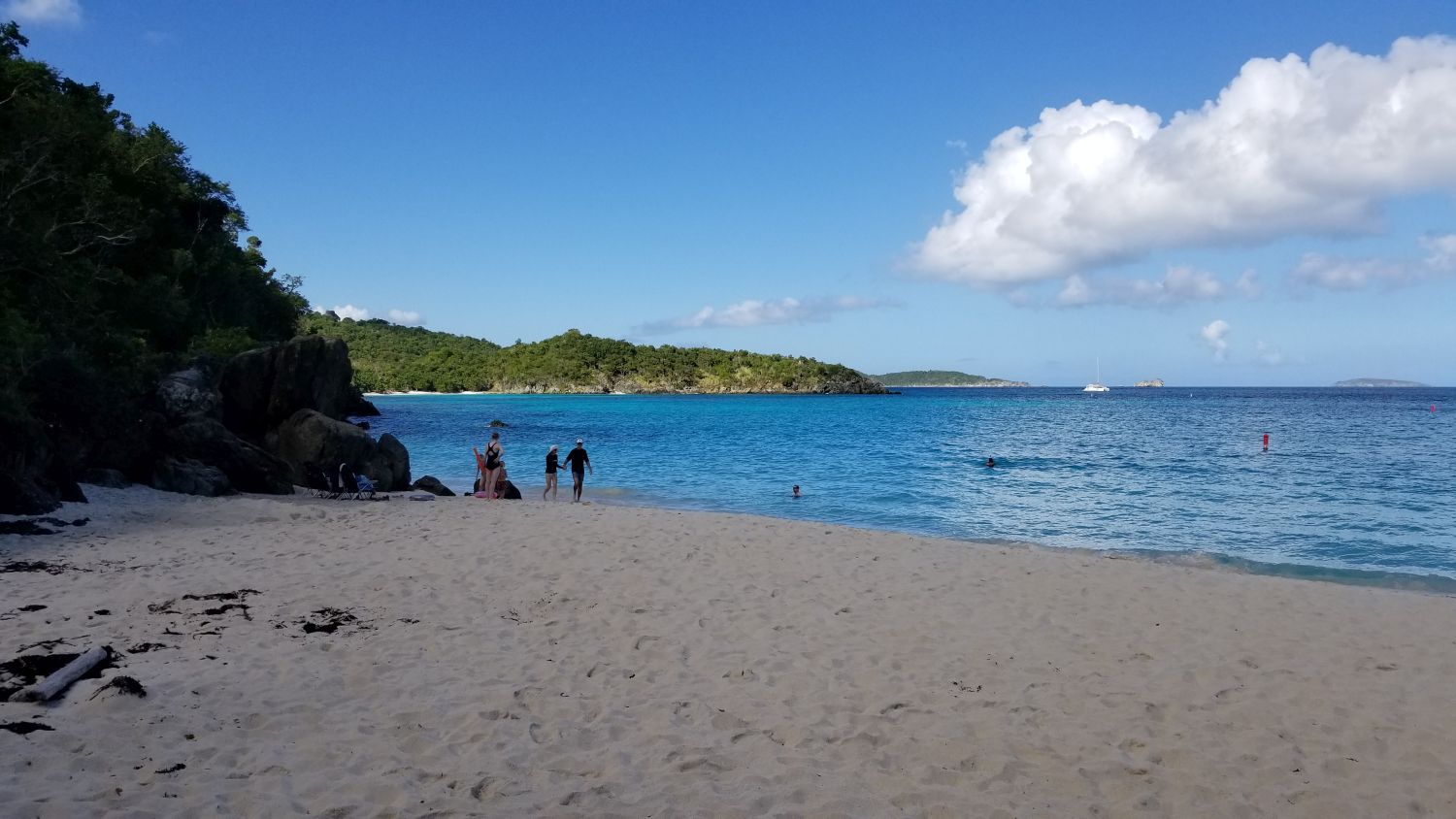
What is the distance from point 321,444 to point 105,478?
6.21m

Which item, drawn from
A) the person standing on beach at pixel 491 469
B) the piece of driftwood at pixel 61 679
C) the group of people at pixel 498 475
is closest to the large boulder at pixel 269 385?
the group of people at pixel 498 475

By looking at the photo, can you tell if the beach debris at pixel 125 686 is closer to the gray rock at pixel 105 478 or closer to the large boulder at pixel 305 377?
the gray rock at pixel 105 478

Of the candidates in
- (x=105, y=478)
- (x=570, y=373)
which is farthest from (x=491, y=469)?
(x=570, y=373)

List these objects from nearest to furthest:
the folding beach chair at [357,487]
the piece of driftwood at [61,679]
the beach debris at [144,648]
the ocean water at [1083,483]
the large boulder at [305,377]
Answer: the piece of driftwood at [61,679] < the beach debris at [144,648] < the ocean water at [1083,483] < the folding beach chair at [357,487] < the large boulder at [305,377]

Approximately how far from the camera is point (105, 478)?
16.8 meters

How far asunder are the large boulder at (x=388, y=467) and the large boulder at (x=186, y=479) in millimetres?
4276

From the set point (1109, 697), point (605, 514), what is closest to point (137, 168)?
point (605, 514)

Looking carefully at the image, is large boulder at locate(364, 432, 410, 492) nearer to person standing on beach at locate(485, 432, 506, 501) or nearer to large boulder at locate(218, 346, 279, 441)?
person standing on beach at locate(485, 432, 506, 501)

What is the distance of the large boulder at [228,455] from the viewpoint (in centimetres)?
1923

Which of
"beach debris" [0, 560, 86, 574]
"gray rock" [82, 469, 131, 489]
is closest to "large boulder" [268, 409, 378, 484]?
"gray rock" [82, 469, 131, 489]

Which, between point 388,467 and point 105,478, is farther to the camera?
point 388,467

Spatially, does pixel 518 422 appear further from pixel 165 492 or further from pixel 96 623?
pixel 96 623

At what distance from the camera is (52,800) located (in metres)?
4.43

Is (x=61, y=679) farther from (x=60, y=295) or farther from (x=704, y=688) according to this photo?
(x=60, y=295)
